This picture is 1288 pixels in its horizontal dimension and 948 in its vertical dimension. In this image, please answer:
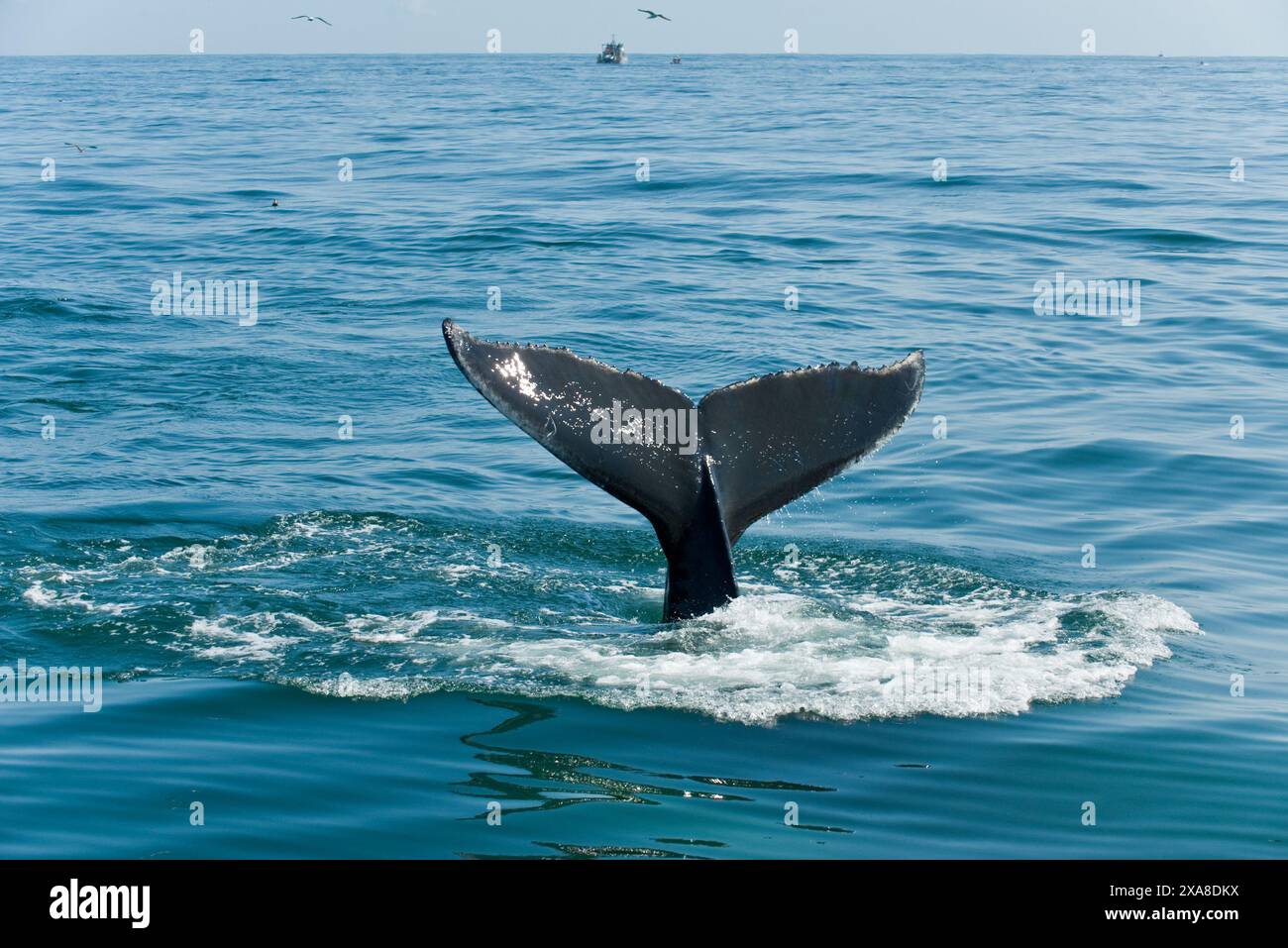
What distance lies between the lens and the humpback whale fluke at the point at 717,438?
738cm

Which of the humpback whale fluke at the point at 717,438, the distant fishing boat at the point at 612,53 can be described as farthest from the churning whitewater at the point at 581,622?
the distant fishing boat at the point at 612,53

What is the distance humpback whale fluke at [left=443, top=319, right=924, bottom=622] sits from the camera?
24.2 ft

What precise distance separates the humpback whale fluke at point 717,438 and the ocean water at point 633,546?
0.75m

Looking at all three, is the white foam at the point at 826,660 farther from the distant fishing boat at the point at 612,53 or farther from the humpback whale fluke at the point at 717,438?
the distant fishing boat at the point at 612,53

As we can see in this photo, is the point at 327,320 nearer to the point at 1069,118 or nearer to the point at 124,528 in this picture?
the point at 124,528

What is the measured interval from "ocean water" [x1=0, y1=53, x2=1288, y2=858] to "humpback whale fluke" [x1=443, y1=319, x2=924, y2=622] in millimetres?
746

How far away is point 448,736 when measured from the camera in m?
7.11

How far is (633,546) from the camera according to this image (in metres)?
10.5

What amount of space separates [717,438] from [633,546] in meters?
2.91

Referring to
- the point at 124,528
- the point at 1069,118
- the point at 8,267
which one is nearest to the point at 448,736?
the point at 124,528

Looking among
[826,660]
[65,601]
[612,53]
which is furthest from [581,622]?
[612,53]

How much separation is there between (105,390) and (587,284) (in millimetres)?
6969

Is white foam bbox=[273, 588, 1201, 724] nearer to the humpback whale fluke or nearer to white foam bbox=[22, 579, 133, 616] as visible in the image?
the humpback whale fluke

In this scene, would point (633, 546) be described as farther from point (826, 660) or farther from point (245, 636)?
point (245, 636)
